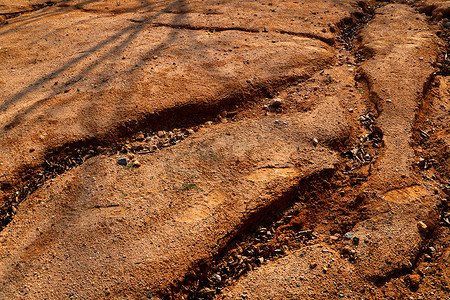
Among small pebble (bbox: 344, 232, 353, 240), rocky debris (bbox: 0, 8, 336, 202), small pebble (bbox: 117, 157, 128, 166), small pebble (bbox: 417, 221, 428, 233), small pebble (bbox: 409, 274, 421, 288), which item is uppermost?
rocky debris (bbox: 0, 8, 336, 202)

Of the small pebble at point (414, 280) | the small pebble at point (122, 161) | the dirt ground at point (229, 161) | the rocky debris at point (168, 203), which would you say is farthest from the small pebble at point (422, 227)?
the small pebble at point (122, 161)

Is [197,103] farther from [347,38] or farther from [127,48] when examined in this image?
[347,38]

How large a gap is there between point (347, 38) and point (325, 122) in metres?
1.53

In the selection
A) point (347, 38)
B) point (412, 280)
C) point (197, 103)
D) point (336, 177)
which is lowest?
point (412, 280)

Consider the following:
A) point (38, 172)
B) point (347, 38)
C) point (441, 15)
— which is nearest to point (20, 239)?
point (38, 172)

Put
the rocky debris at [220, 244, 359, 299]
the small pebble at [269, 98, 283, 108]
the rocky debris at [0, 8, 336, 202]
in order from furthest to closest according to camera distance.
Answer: the small pebble at [269, 98, 283, 108] → the rocky debris at [0, 8, 336, 202] → the rocky debris at [220, 244, 359, 299]

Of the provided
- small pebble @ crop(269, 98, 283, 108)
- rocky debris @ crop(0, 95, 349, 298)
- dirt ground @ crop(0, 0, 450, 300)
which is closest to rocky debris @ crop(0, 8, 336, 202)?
dirt ground @ crop(0, 0, 450, 300)

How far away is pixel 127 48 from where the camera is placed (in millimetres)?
3541

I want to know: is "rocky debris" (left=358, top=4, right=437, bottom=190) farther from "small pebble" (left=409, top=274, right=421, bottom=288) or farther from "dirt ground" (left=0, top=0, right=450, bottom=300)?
"small pebble" (left=409, top=274, right=421, bottom=288)

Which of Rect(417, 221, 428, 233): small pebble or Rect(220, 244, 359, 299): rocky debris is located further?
Rect(417, 221, 428, 233): small pebble

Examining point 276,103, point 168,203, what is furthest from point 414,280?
point 276,103

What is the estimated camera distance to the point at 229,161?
7.73 feet

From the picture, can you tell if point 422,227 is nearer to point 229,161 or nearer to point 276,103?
point 229,161

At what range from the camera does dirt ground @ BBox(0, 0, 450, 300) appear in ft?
6.16
